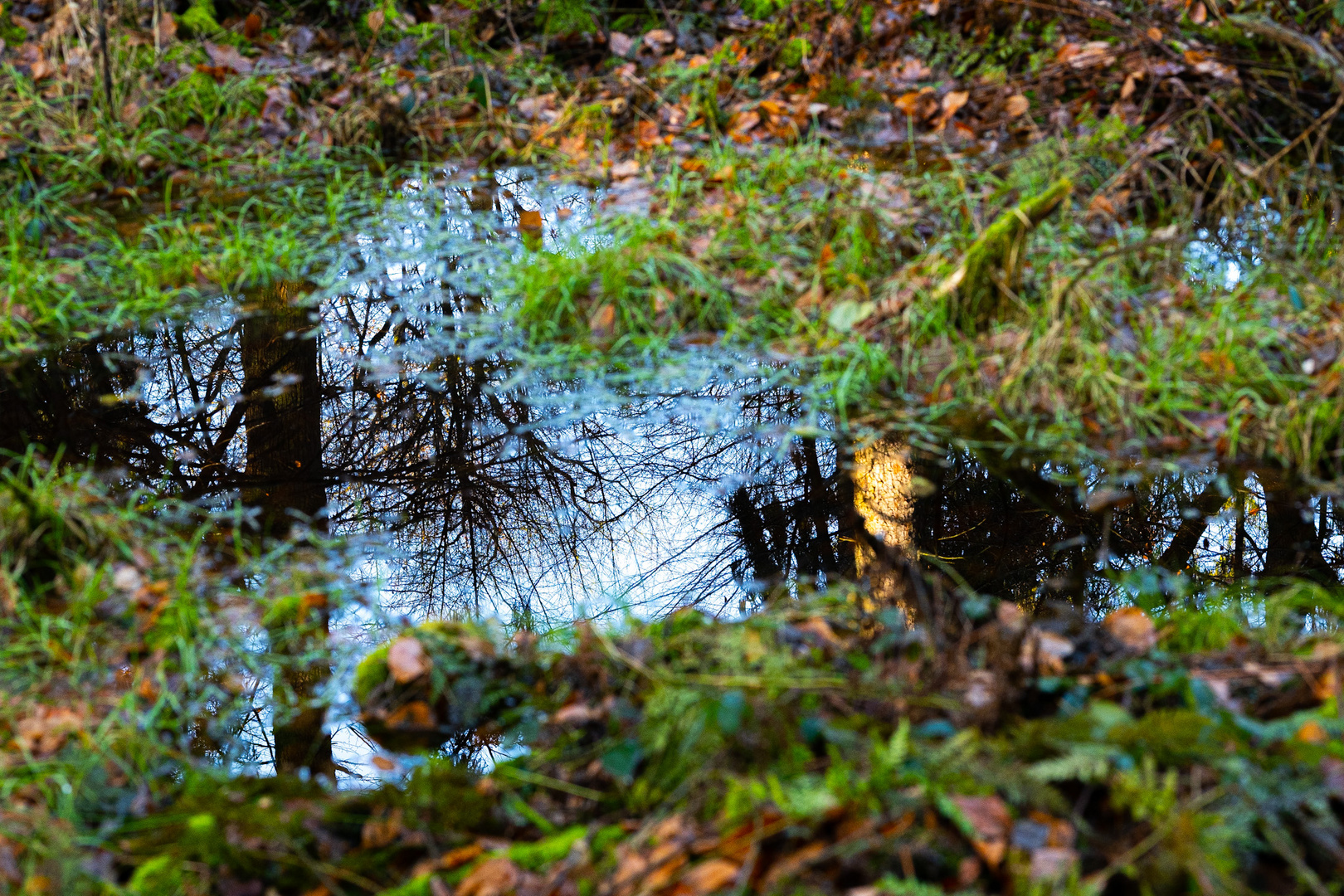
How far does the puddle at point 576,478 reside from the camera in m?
2.90

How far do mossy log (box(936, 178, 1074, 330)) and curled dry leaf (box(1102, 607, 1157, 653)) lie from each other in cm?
121

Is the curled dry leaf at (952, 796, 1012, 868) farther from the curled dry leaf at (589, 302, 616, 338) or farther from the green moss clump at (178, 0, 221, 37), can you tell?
the green moss clump at (178, 0, 221, 37)

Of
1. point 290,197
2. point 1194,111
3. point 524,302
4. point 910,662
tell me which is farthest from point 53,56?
point 1194,111

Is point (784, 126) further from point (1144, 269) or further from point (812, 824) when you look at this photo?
point (812, 824)

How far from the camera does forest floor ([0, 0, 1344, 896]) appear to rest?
61.2 inches

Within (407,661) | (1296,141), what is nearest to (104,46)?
(407,661)

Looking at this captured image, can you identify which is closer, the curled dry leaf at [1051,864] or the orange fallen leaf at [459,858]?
the curled dry leaf at [1051,864]

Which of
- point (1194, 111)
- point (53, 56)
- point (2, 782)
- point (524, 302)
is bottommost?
point (2, 782)

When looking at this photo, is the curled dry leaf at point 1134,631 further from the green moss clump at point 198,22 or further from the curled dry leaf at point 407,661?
the green moss clump at point 198,22

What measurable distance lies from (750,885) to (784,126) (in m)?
3.67

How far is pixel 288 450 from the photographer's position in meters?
3.22

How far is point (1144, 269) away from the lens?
3199 millimetres

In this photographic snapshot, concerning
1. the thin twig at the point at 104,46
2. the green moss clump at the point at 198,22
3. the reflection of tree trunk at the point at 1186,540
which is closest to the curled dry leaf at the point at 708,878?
the reflection of tree trunk at the point at 1186,540

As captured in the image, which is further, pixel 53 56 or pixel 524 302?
pixel 53 56
